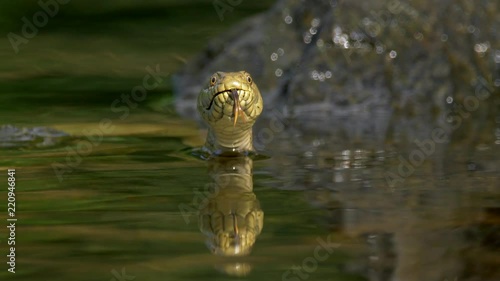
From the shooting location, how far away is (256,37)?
26.2 ft

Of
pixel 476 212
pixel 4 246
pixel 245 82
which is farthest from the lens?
pixel 245 82

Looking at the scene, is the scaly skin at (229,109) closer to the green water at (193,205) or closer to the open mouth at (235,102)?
the open mouth at (235,102)

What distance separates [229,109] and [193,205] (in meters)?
1.36

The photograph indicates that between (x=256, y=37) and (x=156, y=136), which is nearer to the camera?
(x=156, y=136)

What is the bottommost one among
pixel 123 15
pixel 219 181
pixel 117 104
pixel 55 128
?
pixel 219 181

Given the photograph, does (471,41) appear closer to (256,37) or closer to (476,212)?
(256,37)

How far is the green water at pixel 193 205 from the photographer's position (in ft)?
10.2

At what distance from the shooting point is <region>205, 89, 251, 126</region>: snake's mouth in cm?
532

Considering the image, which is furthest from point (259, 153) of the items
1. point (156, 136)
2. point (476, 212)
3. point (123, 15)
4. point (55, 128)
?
point (123, 15)

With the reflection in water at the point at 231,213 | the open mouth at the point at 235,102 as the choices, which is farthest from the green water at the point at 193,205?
the open mouth at the point at 235,102

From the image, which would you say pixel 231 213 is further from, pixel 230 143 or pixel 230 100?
pixel 230 143

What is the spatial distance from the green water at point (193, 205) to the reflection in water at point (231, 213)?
4 centimetres

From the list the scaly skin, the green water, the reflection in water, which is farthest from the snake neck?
the reflection in water

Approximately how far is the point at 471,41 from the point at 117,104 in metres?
2.26
